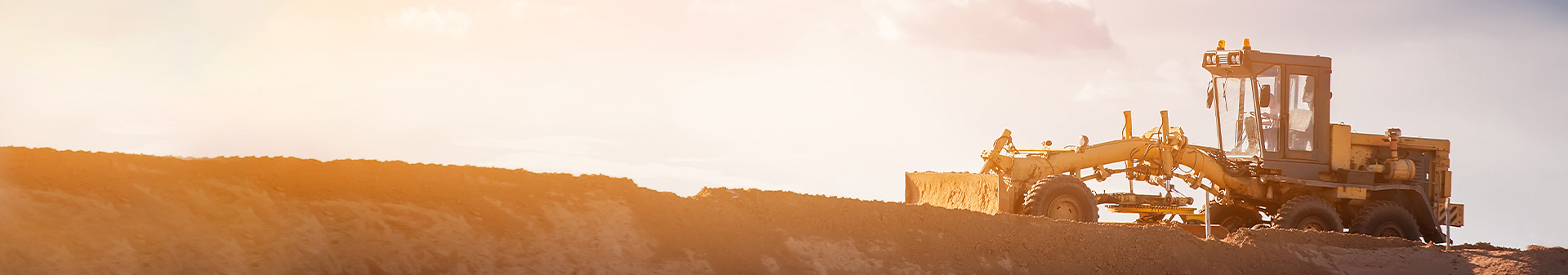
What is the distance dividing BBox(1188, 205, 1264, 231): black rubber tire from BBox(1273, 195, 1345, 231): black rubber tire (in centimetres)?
61

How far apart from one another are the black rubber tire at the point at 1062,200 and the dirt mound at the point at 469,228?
1.85 meters

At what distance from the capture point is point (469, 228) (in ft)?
28.8

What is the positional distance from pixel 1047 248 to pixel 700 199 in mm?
3236

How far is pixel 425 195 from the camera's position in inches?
361

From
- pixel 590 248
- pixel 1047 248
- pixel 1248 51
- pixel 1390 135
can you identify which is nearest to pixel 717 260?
pixel 590 248

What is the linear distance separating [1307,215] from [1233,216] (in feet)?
3.82

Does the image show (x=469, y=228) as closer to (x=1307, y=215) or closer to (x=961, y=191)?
(x=961, y=191)

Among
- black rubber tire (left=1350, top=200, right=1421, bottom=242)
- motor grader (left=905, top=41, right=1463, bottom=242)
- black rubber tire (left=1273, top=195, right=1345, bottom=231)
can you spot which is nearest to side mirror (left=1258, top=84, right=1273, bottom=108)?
motor grader (left=905, top=41, right=1463, bottom=242)

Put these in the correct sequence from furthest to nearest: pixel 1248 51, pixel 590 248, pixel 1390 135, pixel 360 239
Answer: pixel 1390 135 < pixel 1248 51 < pixel 590 248 < pixel 360 239

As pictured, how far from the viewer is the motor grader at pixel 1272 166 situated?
1552cm

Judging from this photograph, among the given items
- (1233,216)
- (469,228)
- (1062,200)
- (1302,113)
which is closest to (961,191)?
(1062,200)

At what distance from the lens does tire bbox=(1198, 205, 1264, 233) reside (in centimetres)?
1698

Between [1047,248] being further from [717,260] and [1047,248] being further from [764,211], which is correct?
[717,260]

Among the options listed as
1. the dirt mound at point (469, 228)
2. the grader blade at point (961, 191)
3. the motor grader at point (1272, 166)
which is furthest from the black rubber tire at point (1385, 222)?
the grader blade at point (961, 191)
